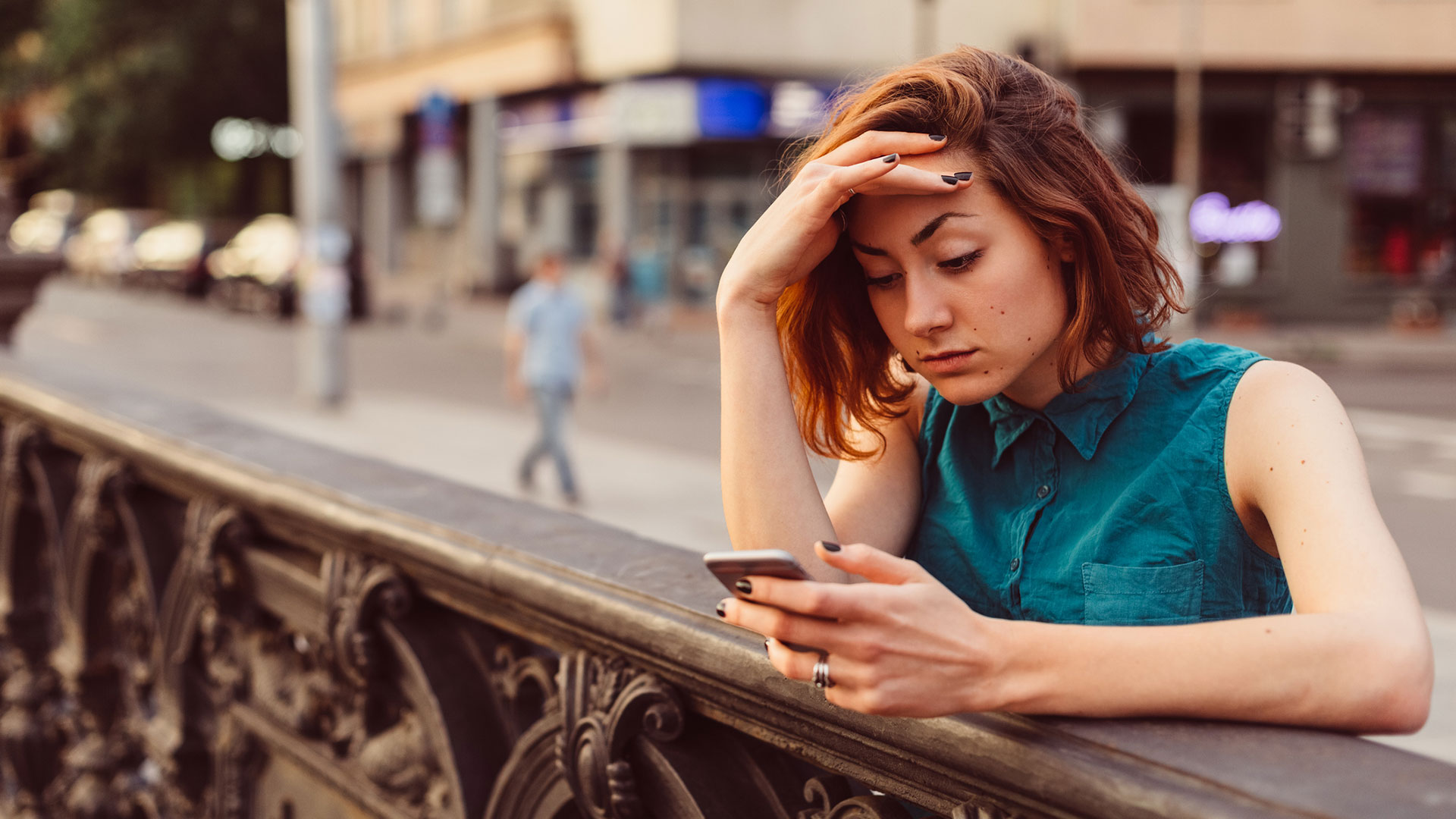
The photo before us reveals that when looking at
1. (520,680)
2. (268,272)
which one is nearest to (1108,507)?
(520,680)

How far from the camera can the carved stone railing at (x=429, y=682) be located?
115cm

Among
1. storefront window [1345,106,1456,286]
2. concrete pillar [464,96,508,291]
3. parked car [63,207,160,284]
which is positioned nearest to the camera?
storefront window [1345,106,1456,286]

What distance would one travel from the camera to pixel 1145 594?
1598 mm

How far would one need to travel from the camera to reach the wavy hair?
1643 mm

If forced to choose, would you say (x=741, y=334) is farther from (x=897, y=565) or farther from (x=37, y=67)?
Answer: (x=37, y=67)

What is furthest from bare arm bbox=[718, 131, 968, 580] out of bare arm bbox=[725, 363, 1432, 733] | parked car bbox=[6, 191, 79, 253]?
parked car bbox=[6, 191, 79, 253]

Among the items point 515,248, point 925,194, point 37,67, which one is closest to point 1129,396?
point 925,194

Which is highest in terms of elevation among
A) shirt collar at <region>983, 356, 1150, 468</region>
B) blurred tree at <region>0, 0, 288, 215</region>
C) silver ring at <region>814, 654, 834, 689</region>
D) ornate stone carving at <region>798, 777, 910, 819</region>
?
blurred tree at <region>0, 0, 288, 215</region>

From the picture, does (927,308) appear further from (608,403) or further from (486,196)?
(486,196)

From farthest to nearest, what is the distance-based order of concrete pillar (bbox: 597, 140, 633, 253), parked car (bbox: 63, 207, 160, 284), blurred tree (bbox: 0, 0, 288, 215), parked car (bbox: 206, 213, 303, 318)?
1. parked car (bbox: 63, 207, 160, 284)
2. blurred tree (bbox: 0, 0, 288, 215)
3. parked car (bbox: 206, 213, 303, 318)
4. concrete pillar (bbox: 597, 140, 633, 253)

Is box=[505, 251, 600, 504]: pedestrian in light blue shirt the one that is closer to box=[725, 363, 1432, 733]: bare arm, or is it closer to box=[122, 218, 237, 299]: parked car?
box=[725, 363, 1432, 733]: bare arm

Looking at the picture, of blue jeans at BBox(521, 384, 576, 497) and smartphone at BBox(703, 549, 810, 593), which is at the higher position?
smartphone at BBox(703, 549, 810, 593)

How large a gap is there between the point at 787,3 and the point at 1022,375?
26029 millimetres

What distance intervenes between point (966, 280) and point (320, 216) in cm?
1470
